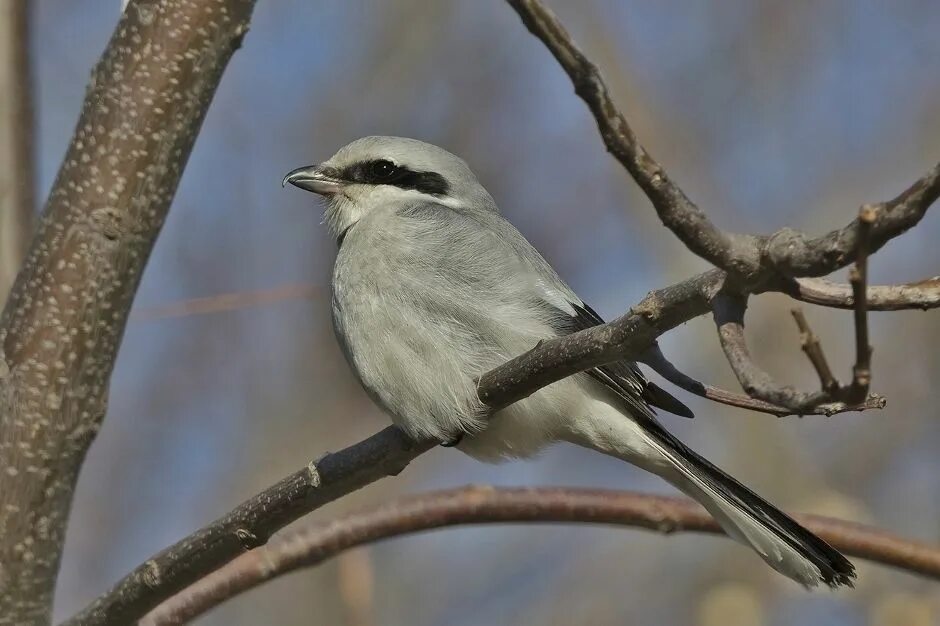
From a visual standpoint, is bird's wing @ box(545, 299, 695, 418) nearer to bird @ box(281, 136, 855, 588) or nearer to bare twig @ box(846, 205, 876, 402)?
bird @ box(281, 136, 855, 588)

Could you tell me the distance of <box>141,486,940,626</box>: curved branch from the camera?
277cm

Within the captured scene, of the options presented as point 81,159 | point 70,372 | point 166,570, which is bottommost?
point 166,570

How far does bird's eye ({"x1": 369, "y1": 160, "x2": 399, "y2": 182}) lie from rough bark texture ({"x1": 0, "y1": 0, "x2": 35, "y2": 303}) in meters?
1.51

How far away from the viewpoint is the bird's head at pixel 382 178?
159 inches

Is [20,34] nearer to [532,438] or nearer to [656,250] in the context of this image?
[532,438]

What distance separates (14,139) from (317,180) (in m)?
1.48

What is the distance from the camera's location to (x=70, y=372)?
7.53 ft

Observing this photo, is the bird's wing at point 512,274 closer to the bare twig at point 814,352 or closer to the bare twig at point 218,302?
the bare twig at point 218,302

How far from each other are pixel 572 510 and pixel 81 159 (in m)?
1.42

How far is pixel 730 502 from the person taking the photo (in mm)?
3119

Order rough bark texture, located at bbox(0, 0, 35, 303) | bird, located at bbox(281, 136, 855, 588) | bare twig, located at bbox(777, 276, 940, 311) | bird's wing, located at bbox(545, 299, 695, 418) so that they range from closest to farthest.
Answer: bare twig, located at bbox(777, 276, 940, 311) → rough bark texture, located at bbox(0, 0, 35, 303) → bird, located at bbox(281, 136, 855, 588) → bird's wing, located at bbox(545, 299, 695, 418)

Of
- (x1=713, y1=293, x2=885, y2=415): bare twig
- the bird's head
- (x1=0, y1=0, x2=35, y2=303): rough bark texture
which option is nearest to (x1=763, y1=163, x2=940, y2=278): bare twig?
(x1=713, y1=293, x2=885, y2=415): bare twig

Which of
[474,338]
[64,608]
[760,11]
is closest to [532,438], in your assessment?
[474,338]

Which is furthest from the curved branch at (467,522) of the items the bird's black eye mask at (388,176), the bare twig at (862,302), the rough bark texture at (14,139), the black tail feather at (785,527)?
the bird's black eye mask at (388,176)
